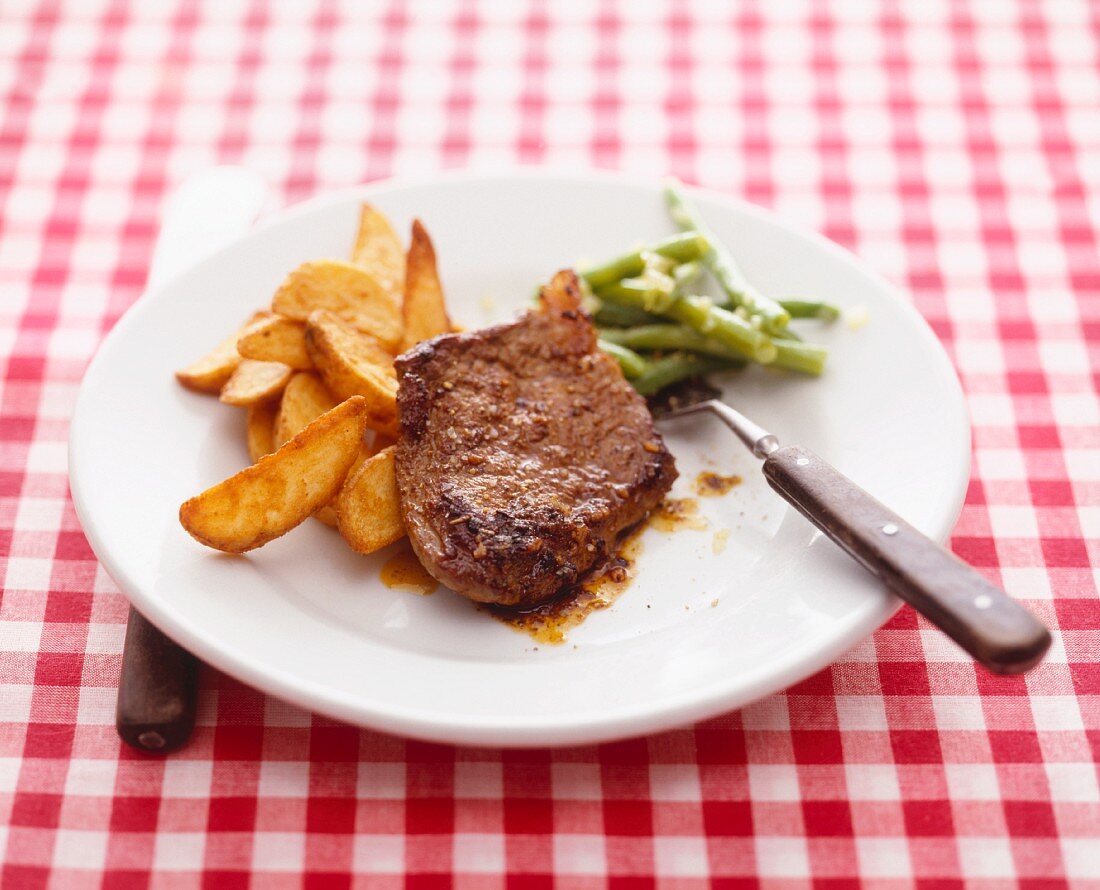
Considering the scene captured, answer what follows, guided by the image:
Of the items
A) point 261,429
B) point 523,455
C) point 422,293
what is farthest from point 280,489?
point 422,293

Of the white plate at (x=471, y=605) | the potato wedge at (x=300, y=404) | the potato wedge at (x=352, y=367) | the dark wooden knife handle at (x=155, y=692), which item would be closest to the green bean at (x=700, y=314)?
the white plate at (x=471, y=605)

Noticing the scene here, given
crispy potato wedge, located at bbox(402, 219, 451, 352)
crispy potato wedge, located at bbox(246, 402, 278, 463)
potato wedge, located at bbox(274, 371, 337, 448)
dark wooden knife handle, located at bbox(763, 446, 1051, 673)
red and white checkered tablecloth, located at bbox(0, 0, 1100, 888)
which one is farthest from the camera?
crispy potato wedge, located at bbox(402, 219, 451, 352)

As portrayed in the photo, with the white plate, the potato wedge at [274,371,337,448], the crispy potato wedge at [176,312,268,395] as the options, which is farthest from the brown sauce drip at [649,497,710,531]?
the crispy potato wedge at [176,312,268,395]

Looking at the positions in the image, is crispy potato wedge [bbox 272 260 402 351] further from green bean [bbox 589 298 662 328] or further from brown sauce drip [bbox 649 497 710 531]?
brown sauce drip [bbox 649 497 710 531]

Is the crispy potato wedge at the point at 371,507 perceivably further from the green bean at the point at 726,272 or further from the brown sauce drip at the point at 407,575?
the green bean at the point at 726,272

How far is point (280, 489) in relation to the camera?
343 cm

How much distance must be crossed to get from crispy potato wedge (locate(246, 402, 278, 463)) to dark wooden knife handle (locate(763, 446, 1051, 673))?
1661 millimetres

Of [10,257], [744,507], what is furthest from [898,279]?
[10,257]

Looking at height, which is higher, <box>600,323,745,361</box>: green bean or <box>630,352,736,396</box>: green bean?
<box>600,323,745,361</box>: green bean

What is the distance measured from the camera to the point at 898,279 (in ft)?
17.4

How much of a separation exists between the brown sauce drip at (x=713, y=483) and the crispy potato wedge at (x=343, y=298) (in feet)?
3.85

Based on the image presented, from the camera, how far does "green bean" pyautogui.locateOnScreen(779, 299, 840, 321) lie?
440 centimetres

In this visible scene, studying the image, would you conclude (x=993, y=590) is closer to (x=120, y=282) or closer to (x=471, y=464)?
(x=471, y=464)

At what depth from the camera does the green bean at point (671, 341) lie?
4426mm
